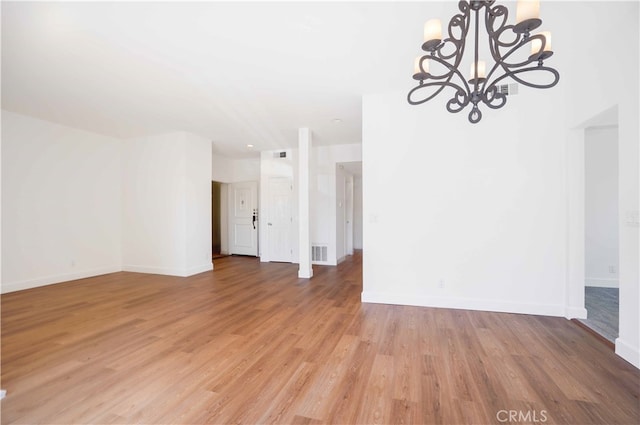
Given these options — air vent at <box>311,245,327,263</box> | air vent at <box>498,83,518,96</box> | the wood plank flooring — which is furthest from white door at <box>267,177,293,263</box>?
air vent at <box>498,83,518,96</box>

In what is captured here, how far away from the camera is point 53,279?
4723 mm

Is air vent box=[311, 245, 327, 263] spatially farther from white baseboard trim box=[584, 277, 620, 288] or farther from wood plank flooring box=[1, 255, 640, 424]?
white baseboard trim box=[584, 277, 620, 288]

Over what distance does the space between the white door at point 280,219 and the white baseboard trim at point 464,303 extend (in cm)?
338

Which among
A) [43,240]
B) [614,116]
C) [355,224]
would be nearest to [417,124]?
[614,116]

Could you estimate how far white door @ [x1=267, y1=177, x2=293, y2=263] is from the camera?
6.70 m

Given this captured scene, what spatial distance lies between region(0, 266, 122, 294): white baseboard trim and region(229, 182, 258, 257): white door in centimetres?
280

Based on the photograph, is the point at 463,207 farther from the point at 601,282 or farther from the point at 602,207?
the point at 601,282

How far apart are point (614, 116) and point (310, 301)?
3890 millimetres

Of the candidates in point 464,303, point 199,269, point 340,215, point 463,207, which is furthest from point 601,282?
point 199,269

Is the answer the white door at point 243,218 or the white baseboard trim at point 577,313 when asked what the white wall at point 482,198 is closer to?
the white baseboard trim at point 577,313

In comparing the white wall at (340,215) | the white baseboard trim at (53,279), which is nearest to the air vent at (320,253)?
the white wall at (340,215)

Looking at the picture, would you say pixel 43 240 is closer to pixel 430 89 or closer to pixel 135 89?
pixel 135 89

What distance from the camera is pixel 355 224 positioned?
29.6 ft

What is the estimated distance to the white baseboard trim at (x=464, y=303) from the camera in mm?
3184
